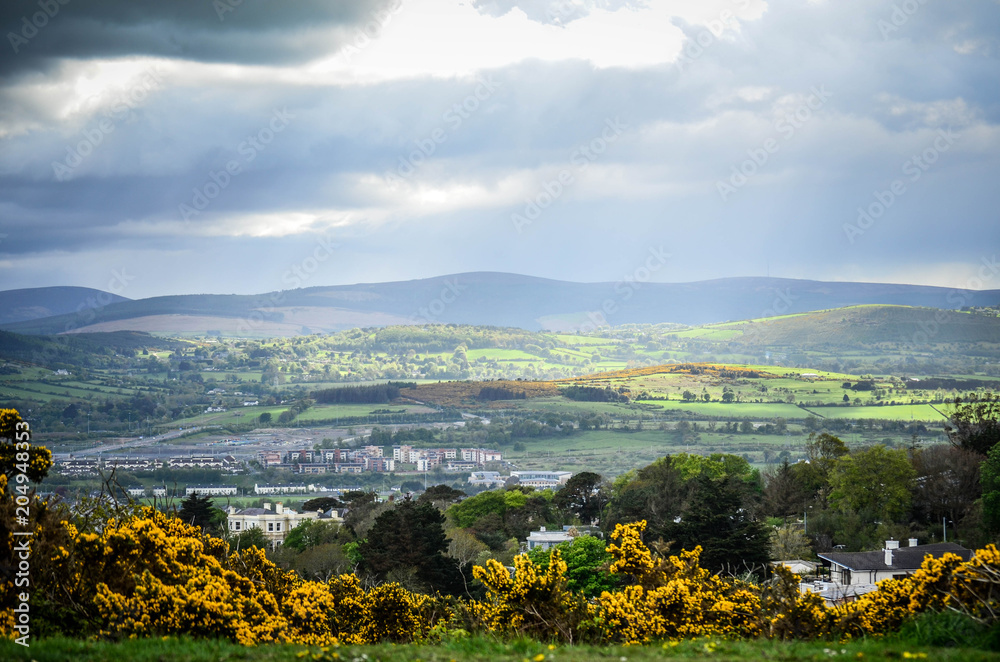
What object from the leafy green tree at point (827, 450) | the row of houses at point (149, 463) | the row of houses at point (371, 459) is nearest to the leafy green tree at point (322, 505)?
the leafy green tree at point (827, 450)

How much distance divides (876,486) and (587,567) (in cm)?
2258

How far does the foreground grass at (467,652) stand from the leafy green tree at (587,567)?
21653 millimetres

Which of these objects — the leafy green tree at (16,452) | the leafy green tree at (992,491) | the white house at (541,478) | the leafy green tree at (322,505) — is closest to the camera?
the leafy green tree at (16,452)

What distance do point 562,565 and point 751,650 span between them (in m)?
4.23

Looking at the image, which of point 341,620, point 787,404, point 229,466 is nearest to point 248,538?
point 341,620

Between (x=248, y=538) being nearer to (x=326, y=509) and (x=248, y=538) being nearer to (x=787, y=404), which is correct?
(x=326, y=509)

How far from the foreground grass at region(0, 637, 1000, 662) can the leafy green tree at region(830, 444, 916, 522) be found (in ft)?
129

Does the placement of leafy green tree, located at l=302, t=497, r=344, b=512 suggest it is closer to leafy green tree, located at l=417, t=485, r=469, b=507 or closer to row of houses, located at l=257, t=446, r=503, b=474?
leafy green tree, located at l=417, t=485, r=469, b=507

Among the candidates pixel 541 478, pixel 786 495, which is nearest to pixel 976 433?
pixel 786 495

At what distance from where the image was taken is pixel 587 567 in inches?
1414

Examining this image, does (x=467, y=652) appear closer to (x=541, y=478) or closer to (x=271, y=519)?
(x=271, y=519)

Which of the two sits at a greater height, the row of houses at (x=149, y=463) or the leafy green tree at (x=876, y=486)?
the leafy green tree at (x=876, y=486)

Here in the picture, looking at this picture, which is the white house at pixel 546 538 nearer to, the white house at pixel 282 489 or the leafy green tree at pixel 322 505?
the leafy green tree at pixel 322 505

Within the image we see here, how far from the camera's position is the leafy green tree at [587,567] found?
114 ft
